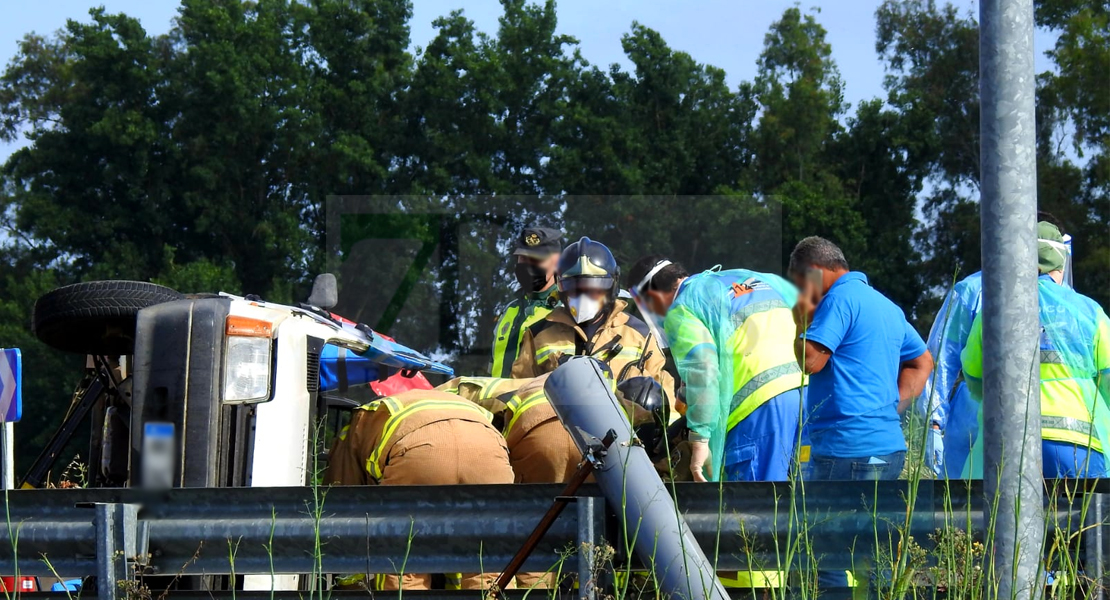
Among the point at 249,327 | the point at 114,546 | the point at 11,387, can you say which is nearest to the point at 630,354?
the point at 249,327

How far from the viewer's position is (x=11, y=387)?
719 cm

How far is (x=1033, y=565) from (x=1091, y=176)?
24492mm

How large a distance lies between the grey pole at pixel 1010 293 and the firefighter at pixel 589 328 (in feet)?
9.63

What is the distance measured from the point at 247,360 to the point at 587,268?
159 centimetres

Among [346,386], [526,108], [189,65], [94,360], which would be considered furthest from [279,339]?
[189,65]

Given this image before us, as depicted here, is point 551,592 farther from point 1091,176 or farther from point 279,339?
point 1091,176

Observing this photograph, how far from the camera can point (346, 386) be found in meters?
5.44

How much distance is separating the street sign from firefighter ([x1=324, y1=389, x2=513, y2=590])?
285 cm

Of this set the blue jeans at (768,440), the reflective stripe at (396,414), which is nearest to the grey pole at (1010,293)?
the blue jeans at (768,440)

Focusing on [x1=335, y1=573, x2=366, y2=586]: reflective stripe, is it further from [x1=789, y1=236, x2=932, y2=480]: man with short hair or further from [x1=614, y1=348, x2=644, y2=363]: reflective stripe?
[x1=614, y1=348, x2=644, y2=363]: reflective stripe

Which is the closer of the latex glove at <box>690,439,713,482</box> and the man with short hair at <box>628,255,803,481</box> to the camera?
the man with short hair at <box>628,255,803,481</box>

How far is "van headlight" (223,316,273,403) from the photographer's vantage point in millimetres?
4809

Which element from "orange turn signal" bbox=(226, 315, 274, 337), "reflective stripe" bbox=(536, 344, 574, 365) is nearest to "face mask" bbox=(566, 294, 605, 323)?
"reflective stripe" bbox=(536, 344, 574, 365)

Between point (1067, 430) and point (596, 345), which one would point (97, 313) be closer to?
point (596, 345)
